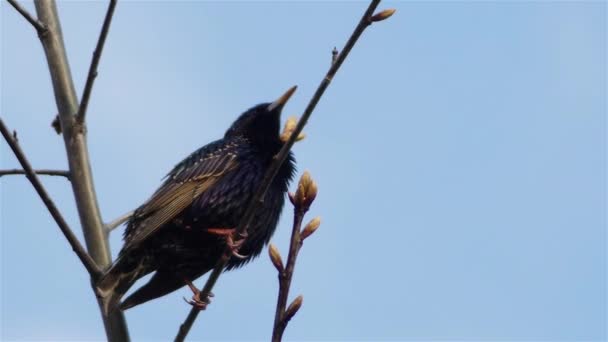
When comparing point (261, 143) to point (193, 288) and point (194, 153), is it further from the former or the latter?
point (193, 288)

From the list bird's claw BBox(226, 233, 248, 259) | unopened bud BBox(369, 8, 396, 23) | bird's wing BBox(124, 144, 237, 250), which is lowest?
bird's claw BBox(226, 233, 248, 259)

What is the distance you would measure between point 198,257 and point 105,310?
1.13 meters

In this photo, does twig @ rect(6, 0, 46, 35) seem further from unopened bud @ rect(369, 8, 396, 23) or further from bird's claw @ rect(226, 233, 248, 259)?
unopened bud @ rect(369, 8, 396, 23)

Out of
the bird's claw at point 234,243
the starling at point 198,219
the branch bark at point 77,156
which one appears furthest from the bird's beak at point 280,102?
the branch bark at point 77,156

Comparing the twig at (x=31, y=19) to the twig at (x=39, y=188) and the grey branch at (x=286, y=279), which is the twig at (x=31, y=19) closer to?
the twig at (x=39, y=188)

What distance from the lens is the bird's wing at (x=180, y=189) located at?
5.20 meters

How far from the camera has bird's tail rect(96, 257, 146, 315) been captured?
4168mm

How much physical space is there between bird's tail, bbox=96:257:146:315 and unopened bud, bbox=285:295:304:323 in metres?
1.77

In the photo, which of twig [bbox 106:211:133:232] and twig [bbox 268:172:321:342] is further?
twig [bbox 106:211:133:232]

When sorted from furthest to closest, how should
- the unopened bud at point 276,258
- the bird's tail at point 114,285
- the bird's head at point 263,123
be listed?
the bird's head at point 263,123
the bird's tail at point 114,285
the unopened bud at point 276,258

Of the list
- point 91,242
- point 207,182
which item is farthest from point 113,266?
point 207,182

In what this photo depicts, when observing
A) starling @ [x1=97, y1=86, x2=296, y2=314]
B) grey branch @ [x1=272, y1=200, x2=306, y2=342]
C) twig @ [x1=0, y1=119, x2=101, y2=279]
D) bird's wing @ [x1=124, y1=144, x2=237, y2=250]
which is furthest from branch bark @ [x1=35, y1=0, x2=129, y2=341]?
grey branch @ [x1=272, y1=200, x2=306, y2=342]

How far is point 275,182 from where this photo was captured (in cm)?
562

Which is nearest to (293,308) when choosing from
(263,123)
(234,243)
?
(234,243)
